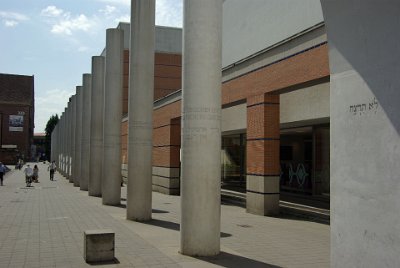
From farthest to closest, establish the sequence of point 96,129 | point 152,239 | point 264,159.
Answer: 1. point 96,129
2. point 264,159
3. point 152,239

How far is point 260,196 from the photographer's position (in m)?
15.3

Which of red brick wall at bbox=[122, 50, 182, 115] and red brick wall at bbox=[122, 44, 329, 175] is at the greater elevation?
red brick wall at bbox=[122, 50, 182, 115]

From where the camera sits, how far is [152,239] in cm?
1077

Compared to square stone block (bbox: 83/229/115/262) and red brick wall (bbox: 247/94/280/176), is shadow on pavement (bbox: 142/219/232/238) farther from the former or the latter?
square stone block (bbox: 83/229/115/262)

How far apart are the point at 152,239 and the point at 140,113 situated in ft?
16.1

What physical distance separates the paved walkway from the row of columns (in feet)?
2.45

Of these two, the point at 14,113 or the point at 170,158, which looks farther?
the point at 14,113

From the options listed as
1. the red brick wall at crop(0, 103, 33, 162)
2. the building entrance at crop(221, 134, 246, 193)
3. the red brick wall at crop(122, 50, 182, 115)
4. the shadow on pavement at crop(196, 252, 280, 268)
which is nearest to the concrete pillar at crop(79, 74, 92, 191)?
the building entrance at crop(221, 134, 246, 193)

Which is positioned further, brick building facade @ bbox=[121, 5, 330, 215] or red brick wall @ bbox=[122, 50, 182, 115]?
red brick wall @ bbox=[122, 50, 182, 115]

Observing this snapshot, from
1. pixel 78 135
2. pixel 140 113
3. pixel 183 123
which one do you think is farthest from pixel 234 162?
pixel 183 123

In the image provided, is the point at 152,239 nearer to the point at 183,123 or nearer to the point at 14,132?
the point at 183,123

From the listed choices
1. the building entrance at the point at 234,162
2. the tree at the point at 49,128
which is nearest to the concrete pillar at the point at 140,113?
the building entrance at the point at 234,162

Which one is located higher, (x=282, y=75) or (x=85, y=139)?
(x=282, y=75)

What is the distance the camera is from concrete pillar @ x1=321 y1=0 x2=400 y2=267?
4.16m
